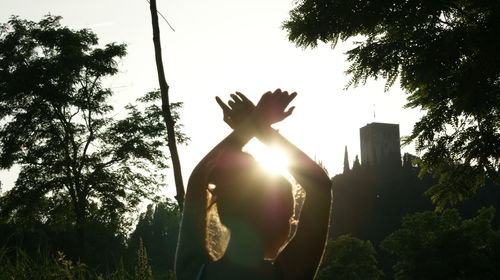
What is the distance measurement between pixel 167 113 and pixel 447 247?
3365cm

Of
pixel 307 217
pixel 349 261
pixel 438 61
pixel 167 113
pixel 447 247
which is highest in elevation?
pixel 438 61

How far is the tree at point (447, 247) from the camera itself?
34031 millimetres

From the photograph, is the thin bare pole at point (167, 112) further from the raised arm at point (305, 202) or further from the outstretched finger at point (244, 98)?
the raised arm at point (305, 202)

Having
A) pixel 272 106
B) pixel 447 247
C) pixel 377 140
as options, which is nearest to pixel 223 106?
pixel 272 106

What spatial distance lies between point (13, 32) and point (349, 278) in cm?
3363

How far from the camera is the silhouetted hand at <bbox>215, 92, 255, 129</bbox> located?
1.67 meters

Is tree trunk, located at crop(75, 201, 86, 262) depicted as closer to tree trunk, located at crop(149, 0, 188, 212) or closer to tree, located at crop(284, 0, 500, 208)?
tree, located at crop(284, 0, 500, 208)

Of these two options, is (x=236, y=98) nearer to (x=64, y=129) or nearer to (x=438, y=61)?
(x=438, y=61)

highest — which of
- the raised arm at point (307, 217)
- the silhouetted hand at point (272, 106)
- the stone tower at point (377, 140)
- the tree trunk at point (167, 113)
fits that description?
the stone tower at point (377, 140)

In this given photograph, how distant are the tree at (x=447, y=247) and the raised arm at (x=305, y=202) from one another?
35307 mm

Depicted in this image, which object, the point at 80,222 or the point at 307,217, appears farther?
the point at 80,222

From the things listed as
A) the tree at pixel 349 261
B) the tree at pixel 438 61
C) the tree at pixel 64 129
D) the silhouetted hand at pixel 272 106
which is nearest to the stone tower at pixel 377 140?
the tree at pixel 349 261

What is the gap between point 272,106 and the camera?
1562 mm

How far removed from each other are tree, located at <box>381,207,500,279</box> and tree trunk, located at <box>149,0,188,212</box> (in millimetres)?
31483
